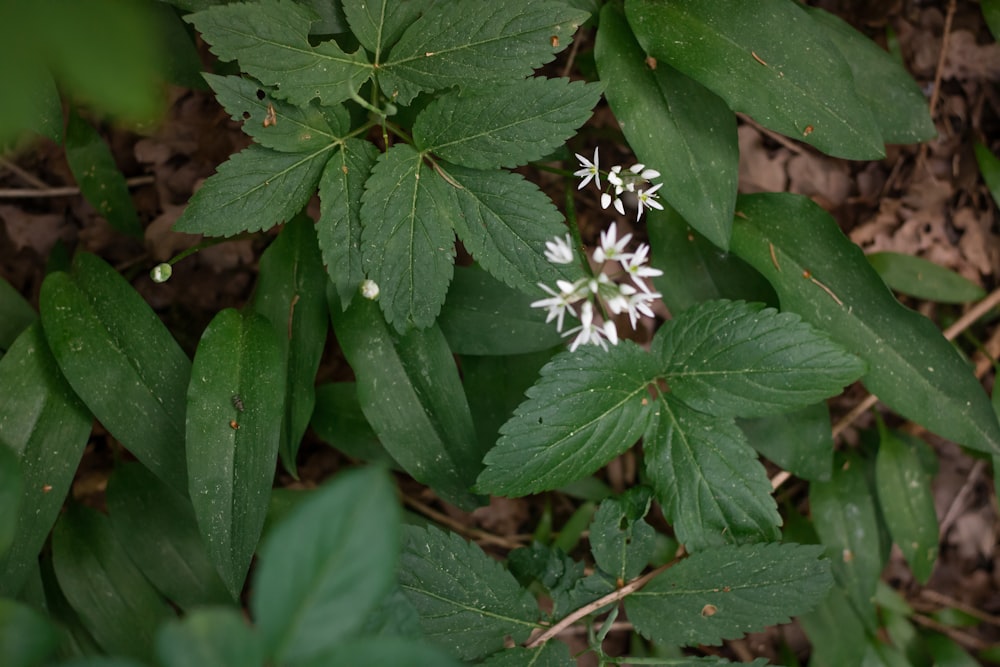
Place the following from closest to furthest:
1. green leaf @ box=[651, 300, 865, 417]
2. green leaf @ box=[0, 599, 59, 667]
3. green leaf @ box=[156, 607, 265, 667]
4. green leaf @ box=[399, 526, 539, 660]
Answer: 1. green leaf @ box=[156, 607, 265, 667]
2. green leaf @ box=[0, 599, 59, 667]
3. green leaf @ box=[399, 526, 539, 660]
4. green leaf @ box=[651, 300, 865, 417]

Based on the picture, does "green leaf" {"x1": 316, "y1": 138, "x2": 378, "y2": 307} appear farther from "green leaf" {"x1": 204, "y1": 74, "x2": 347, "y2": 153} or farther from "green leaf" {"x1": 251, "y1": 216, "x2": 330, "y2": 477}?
"green leaf" {"x1": 251, "y1": 216, "x2": 330, "y2": 477}

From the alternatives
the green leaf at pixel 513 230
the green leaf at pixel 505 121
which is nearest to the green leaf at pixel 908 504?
the green leaf at pixel 513 230

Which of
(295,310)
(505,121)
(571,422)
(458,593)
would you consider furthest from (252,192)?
(458,593)

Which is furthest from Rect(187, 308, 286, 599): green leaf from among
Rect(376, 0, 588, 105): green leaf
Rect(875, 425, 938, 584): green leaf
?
Rect(875, 425, 938, 584): green leaf

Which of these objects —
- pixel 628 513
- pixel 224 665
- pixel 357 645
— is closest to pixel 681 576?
pixel 628 513

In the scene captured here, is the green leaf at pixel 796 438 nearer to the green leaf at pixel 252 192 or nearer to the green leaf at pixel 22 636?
the green leaf at pixel 252 192

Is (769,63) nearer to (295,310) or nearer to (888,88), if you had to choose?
(888,88)

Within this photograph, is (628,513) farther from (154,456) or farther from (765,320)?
(154,456)
